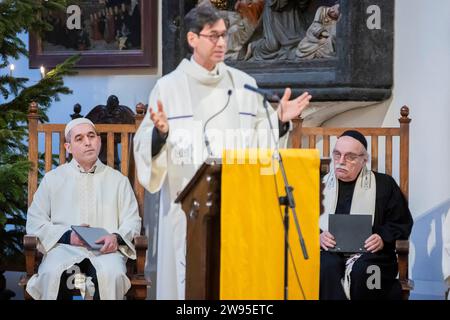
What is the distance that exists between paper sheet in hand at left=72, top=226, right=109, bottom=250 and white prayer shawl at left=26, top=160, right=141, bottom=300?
0.17 ft

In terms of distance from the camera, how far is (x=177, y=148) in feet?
17.2

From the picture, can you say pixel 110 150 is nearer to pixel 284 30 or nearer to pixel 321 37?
pixel 284 30

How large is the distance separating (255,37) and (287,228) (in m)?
1.99

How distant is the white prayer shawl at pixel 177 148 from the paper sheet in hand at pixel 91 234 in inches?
16.1

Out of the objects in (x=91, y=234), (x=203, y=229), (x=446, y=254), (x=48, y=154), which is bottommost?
(x=446, y=254)

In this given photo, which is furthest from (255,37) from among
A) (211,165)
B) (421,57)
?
(211,165)

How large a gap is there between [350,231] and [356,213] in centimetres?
23

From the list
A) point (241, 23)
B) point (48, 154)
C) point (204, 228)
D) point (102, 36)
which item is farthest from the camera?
point (102, 36)

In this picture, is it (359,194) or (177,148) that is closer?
(177,148)

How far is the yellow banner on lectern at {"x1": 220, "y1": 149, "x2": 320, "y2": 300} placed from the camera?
483 cm

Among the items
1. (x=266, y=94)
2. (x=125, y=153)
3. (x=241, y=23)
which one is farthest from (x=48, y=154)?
(x=266, y=94)

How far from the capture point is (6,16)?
6152mm

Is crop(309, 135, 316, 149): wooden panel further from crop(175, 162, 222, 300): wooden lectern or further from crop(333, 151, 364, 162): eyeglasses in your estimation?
crop(175, 162, 222, 300): wooden lectern
